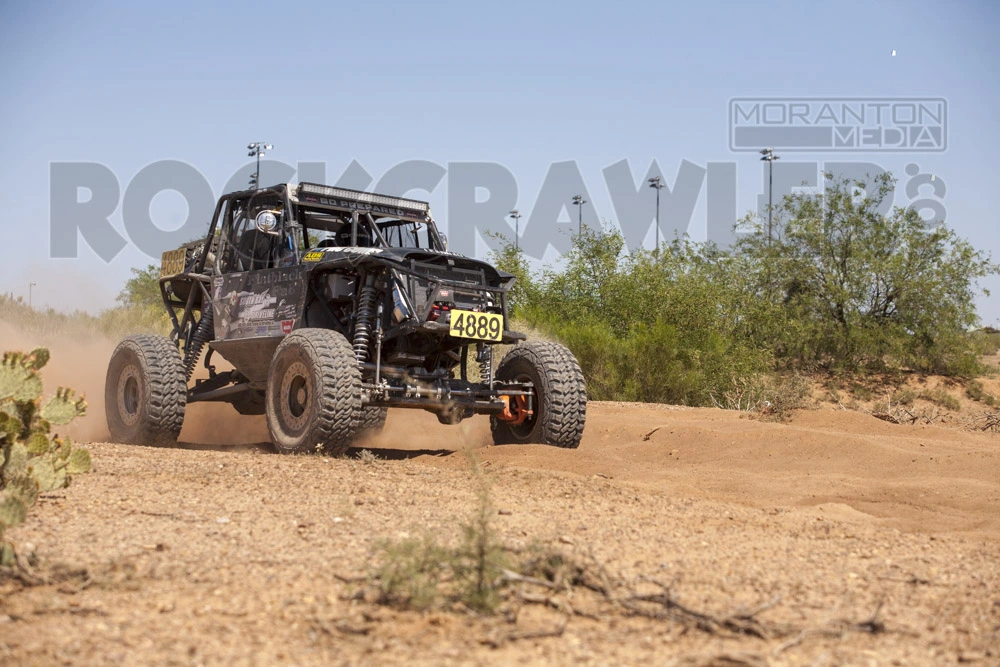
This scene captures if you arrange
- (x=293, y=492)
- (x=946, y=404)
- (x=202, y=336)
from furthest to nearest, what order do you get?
(x=946, y=404) < (x=202, y=336) < (x=293, y=492)

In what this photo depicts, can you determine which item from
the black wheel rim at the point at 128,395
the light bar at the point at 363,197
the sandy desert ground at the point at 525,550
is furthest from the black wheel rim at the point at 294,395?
the black wheel rim at the point at 128,395

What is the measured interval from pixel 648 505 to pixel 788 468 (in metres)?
3.03

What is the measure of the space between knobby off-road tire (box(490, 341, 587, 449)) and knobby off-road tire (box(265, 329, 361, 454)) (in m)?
1.92

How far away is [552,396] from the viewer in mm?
9086

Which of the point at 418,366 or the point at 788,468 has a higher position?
the point at 418,366

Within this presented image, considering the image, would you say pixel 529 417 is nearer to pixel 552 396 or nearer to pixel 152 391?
pixel 552 396

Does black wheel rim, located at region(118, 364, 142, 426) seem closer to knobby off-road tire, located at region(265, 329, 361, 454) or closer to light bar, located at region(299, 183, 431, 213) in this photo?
knobby off-road tire, located at region(265, 329, 361, 454)

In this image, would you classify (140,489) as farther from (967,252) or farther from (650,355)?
(967,252)

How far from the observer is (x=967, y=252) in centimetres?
2802

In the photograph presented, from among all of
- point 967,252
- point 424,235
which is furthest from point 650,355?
point 967,252

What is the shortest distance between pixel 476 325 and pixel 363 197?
2345 mm

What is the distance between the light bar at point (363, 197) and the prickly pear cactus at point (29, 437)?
4.14 m

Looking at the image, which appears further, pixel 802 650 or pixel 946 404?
pixel 946 404

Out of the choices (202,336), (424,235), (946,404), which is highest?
(424,235)
